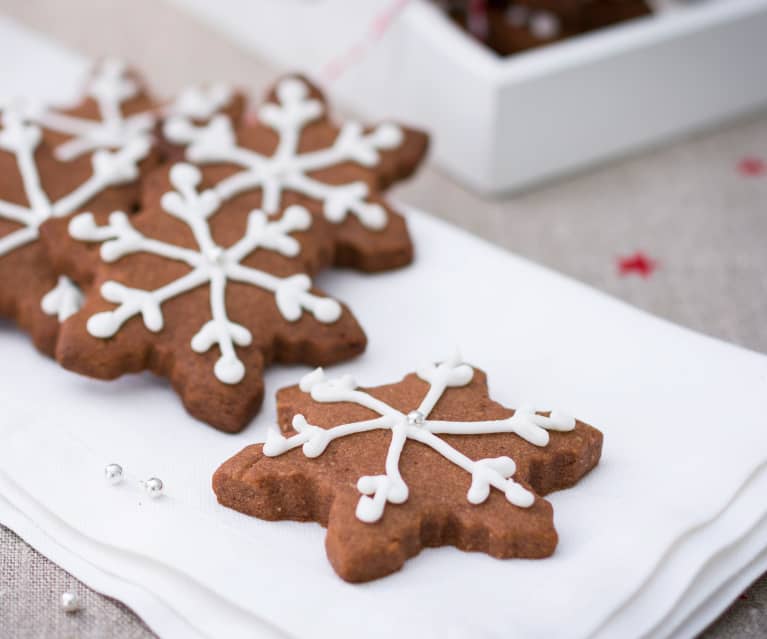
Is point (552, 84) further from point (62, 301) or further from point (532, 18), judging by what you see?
point (62, 301)

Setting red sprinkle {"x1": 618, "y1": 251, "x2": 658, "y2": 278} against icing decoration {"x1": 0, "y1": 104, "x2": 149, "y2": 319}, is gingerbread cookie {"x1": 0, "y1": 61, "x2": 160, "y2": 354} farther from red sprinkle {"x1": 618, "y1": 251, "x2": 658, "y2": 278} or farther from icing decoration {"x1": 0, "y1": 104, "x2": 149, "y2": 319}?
red sprinkle {"x1": 618, "y1": 251, "x2": 658, "y2": 278}

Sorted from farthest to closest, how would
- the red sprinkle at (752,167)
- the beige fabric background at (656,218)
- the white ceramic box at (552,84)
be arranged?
the red sprinkle at (752,167), the white ceramic box at (552,84), the beige fabric background at (656,218)

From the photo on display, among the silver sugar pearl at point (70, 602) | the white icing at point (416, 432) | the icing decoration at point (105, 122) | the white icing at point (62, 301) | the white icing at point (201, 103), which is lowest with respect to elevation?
the silver sugar pearl at point (70, 602)

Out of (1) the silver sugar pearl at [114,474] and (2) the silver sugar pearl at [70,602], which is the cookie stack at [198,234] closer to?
(1) the silver sugar pearl at [114,474]

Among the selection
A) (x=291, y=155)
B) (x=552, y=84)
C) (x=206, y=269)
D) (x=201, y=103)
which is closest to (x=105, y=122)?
(x=201, y=103)

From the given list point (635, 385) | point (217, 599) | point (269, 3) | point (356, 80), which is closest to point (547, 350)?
point (635, 385)

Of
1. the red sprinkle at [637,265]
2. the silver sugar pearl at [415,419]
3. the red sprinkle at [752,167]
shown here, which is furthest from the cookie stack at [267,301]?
the red sprinkle at [752,167]
